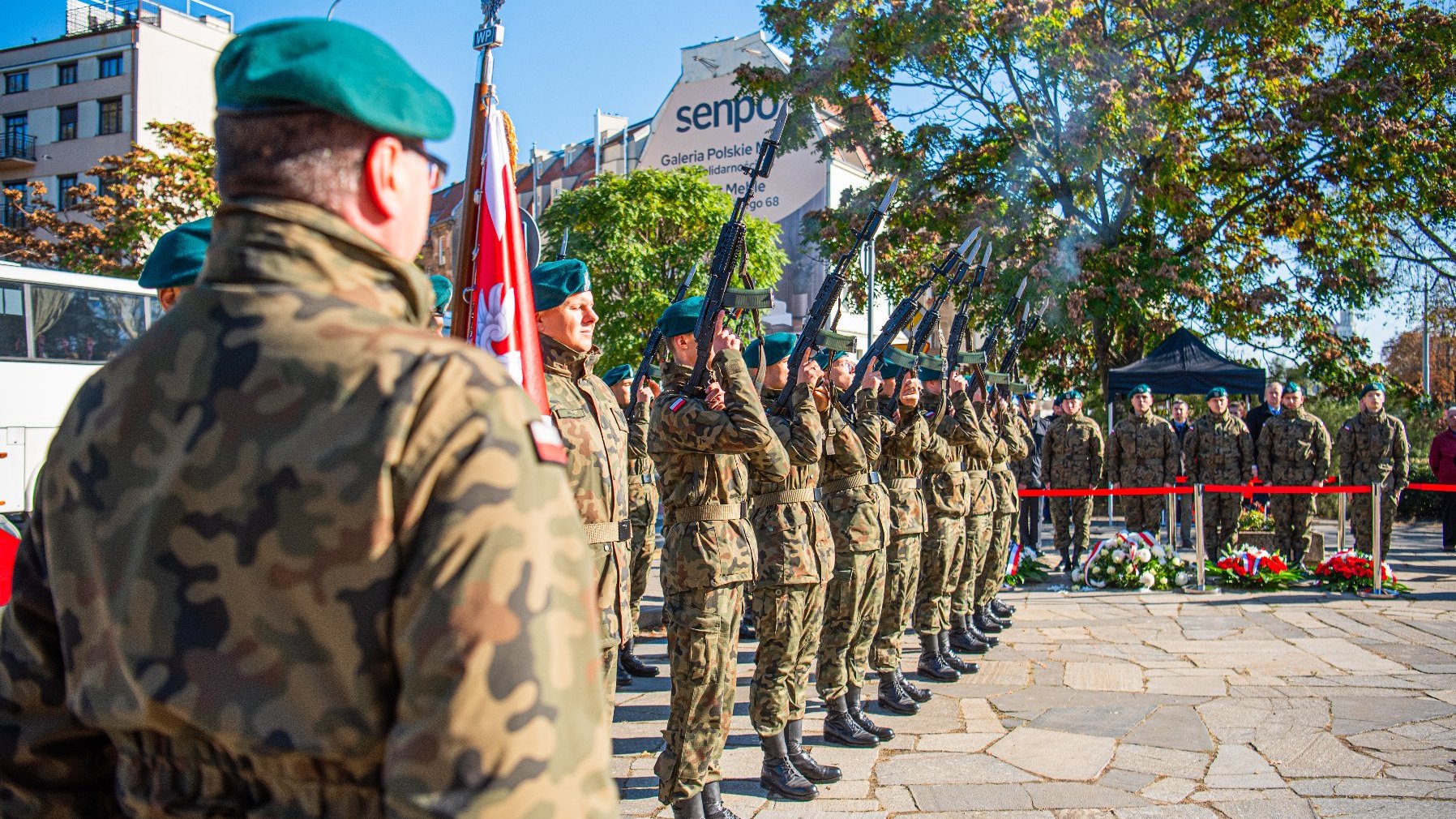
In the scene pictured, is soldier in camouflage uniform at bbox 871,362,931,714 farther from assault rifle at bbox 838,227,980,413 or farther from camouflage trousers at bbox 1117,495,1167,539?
camouflage trousers at bbox 1117,495,1167,539

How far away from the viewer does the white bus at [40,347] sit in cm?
1353

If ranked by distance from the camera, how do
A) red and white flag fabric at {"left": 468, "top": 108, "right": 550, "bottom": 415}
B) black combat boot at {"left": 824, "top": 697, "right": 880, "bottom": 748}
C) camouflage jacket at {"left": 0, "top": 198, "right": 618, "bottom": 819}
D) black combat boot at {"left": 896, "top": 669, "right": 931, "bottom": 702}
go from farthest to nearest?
black combat boot at {"left": 896, "top": 669, "right": 931, "bottom": 702}
black combat boot at {"left": 824, "top": 697, "right": 880, "bottom": 748}
red and white flag fabric at {"left": 468, "top": 108, "right": 550, "bottom": 415}
camouflage jacket at {"left": 0, "top": 198, "right": 618, "bottom": 819}

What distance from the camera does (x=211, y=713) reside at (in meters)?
1.29

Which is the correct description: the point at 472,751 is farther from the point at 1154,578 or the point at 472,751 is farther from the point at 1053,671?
the point at 1154,578

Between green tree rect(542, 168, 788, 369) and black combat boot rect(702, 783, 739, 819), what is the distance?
18.5m

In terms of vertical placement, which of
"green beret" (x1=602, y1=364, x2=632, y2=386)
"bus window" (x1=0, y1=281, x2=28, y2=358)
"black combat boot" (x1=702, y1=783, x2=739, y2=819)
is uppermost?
"bus window" (x1=0, y1=281, x2=28, y2=358)

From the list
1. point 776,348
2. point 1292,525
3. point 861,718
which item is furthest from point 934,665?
point 1292,525

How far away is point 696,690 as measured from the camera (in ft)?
14.3

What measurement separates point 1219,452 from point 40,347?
14.9m

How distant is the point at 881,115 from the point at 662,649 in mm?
12113

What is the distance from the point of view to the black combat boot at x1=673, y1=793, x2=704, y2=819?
14.3 feet

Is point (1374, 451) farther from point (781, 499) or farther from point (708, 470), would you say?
point (708, 470)

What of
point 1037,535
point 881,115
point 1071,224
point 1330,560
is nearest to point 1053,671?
point 1330,560

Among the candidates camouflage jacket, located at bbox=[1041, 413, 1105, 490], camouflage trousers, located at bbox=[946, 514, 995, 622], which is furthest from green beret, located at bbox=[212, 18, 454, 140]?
camouflage jacket, located at bbox=[1041, 413, 1105, 490]
